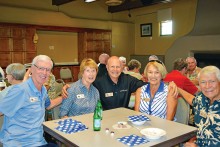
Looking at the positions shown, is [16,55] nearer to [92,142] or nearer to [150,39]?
[150,39]

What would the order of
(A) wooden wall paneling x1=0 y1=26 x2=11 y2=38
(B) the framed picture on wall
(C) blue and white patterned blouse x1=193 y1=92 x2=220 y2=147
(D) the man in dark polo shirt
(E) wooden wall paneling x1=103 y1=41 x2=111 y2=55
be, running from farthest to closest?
(B) the framed picture on wall < (E) wooden wall paneling x1=103 y1=41 x2=111 y2=55 < (A) wooden wall paneling x1=0 y1=26 x2=11 y2=38 < (D) the man in dark polo shirt < (C) blue and white patterned blouse x1=193 y1=92 x2=220 y2=147

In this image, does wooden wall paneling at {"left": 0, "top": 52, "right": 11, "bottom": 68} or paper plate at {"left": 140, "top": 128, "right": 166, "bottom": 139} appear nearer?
paper plate at {"left": 140, "top": 128, "right": 166, "bottom": 139}

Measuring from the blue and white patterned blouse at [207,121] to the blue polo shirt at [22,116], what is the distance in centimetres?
144

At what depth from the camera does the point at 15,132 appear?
2029mm

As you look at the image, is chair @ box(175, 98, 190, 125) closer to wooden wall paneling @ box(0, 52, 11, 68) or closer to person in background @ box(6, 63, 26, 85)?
person in background @ box(6, 63, 26, 85)

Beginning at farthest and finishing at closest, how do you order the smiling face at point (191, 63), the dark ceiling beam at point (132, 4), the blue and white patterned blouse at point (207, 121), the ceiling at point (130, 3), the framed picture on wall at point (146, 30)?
the framed picture on wall at point (146, 30), the dark ceiling beam at point (132, 4), the ceiling at point (130, 3), the smiling face at point (191, 63), the blue and white patterned blouse at point (207, 121)

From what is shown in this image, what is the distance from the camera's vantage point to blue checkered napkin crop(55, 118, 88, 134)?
1.90m

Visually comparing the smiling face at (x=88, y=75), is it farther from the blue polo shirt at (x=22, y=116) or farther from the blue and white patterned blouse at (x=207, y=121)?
the blue and white patterned blouse at (x=207, y=121)

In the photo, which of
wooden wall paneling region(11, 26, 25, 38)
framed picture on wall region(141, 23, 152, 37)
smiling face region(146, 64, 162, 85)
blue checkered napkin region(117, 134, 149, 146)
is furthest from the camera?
framed picture on wall region(141, 23, 152, 37)

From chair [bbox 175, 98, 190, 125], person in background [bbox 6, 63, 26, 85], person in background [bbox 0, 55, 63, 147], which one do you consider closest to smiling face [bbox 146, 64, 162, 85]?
chair [bbox 175, 98, 190, 125]

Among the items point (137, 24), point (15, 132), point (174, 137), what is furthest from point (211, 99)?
point (137, 24)

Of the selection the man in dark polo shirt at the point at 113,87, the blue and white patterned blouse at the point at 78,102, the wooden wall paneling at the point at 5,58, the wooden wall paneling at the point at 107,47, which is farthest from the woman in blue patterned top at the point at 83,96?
the wooden wall paneling at the point at 107,47

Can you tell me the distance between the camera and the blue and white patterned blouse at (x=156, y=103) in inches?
97.9

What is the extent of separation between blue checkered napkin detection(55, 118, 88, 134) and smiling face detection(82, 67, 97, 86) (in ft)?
2.02
